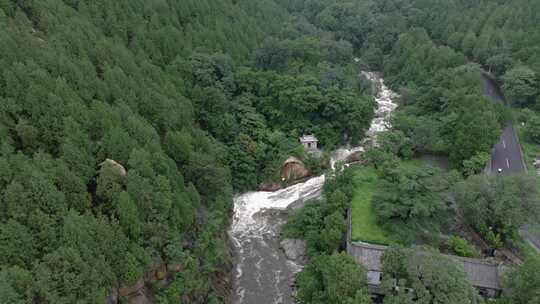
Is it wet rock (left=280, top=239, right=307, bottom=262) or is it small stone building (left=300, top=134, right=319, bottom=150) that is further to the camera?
small stone building (left=300, top=134, right=319, bottom=150)

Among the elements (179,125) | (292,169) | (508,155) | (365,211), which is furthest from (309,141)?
(508,155)

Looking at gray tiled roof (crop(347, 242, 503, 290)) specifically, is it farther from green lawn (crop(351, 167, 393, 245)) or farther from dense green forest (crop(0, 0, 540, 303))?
green lawn (crop(351, 167, 393, 245))

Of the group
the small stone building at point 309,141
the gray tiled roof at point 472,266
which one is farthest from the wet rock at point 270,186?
the gray tiled roof at point 472,266

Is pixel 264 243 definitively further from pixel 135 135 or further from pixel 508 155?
pixel 508 155

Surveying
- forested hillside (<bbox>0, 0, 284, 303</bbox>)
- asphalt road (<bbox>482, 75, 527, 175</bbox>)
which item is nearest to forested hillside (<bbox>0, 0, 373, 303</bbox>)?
forested hillside (<bbox>0, 0, 284, 303</bbox>)

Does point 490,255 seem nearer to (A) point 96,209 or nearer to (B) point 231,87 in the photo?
(A) point 96,209

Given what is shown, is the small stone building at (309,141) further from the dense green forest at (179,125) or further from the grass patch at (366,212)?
the grass patch at (366,212)
